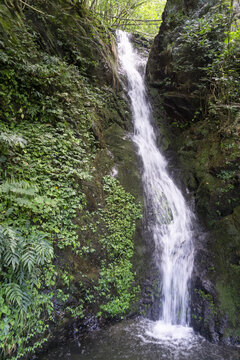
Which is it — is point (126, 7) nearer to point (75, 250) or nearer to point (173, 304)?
point (75, 250)

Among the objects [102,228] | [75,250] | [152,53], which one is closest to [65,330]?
[75,250]

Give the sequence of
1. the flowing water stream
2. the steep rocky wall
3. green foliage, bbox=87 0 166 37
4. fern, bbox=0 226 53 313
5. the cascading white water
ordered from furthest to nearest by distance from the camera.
→ green foliage, bbox=87 0 166 37, the cascading white water, the steep rocky wall, the flowing water stream, fern, bbox=0 226 53 313

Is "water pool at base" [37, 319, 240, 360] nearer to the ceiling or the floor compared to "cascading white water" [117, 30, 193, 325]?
nearer to the floor

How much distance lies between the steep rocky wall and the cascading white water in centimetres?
30

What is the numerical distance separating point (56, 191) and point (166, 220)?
3.42m

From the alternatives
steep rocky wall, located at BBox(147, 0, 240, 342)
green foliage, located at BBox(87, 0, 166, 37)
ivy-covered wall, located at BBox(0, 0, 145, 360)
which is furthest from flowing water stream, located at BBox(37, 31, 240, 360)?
green foliage, located at BBox(87, 0, 166, 37)

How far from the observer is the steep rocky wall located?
4731 millimetres

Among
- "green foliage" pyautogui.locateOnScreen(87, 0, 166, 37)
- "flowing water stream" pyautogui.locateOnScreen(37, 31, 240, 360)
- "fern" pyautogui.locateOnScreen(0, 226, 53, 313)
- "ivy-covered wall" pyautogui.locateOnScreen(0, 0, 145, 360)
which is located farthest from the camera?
"green foliage" pyautogui.locateOnScreen(87, 0, 166, 37)

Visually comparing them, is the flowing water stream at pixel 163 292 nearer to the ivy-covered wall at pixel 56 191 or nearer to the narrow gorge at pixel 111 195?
the narrow gorge at pixel 111 195

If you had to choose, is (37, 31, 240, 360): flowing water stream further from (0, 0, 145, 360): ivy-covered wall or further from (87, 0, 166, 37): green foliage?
(87, 0, 166, 37): green foliage

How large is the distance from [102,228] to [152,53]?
9.08 meters

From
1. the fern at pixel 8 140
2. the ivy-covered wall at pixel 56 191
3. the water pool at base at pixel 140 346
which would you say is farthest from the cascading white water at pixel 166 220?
the fern at pixel 8 140

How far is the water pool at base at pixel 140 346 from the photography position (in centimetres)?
354

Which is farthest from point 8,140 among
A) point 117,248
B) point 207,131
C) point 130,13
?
point 130,13
